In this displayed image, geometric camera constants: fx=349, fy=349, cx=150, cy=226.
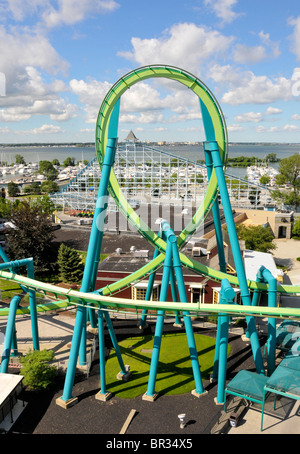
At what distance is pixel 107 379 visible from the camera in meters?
20.1

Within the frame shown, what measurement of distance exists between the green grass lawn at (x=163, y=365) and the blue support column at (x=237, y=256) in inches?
135

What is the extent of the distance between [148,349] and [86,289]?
7069mm

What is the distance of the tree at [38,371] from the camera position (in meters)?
18.7

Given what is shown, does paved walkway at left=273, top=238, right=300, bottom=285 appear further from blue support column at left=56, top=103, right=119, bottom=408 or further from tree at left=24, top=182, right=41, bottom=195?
tree at left=24, top=182, right=41, bottom=195

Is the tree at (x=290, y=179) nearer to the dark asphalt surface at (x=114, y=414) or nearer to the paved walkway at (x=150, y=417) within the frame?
the paved walkway at (x=150, y=417)

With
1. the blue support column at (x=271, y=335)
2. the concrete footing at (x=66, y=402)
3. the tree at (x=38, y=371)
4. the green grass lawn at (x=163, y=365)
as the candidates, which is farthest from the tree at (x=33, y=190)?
the blue support column at (x=271, y=335)

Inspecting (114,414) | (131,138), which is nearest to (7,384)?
(114,414)

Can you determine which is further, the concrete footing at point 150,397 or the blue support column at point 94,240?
the blue support column at point 94,240

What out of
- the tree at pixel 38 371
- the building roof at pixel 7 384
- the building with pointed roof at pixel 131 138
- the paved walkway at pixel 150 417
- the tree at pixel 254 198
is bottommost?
the paved walkway at pixel 150 417

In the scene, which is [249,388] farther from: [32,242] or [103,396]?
[32,242]

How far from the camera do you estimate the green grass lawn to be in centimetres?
1920

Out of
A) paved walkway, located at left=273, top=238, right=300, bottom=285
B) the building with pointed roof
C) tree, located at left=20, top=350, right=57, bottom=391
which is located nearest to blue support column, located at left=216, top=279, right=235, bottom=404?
tree, located at left=20, top=350, right=57, bottom=391

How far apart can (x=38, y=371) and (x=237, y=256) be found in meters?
12.5
